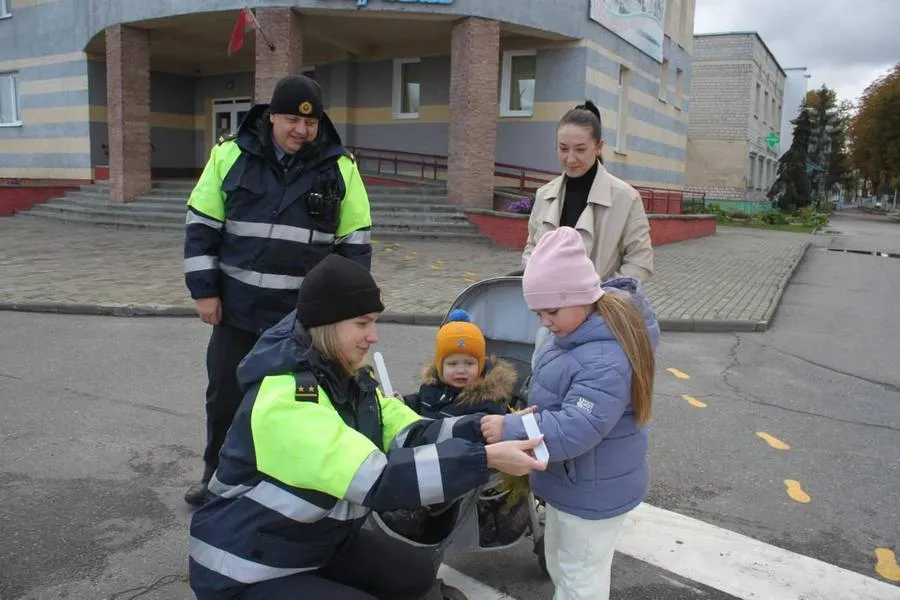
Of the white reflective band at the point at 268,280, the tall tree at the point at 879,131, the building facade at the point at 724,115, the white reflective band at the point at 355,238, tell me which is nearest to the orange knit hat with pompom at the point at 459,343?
the white reflective band at the point at 355,238

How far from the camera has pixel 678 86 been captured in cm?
2759

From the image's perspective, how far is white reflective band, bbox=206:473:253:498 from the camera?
2143 millimetres

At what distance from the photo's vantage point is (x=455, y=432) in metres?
2.38

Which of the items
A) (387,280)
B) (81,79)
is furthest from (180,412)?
(81,79)

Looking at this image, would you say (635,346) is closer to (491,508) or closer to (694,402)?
(491,508)

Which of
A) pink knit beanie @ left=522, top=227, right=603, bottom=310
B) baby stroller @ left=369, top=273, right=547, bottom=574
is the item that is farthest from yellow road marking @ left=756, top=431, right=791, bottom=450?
pink knit beanie @ left=522, top=227, right=603, bottom=310

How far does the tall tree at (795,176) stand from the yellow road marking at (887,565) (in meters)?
42.2

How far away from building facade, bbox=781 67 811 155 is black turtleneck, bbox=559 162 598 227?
2283 inches

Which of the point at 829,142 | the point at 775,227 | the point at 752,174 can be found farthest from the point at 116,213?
the point at 829,142

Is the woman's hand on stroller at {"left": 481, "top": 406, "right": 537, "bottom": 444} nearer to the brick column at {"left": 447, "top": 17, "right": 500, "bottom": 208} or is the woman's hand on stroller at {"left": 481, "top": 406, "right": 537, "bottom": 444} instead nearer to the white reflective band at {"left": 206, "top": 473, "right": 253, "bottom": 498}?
the white reflective band at {"left": 206, "top": 473, "right": 253, "bottom": 498}

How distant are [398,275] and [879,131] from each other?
52.4 meters

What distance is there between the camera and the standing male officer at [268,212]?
338cm

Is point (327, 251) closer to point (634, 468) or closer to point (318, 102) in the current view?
point (318, 102)

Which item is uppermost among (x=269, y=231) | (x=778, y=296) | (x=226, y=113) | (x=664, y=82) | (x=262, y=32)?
(x=664, y=82)
